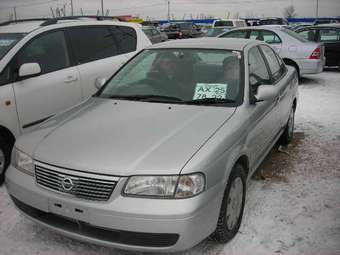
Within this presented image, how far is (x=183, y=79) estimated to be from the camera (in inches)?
146

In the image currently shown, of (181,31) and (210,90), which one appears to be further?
(181,31)

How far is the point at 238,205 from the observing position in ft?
10.5

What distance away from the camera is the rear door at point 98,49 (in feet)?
17.8

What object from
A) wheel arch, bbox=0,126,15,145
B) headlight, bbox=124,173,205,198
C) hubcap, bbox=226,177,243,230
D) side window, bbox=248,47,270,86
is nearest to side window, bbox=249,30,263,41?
side window, bbox=248,47,270,86

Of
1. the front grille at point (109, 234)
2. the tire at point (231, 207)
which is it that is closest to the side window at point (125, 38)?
the tire at point (231, 207)

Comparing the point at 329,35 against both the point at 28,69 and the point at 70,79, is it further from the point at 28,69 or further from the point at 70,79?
the point at 28,69

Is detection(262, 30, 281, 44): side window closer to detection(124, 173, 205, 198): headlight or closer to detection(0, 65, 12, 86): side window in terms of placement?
detection(0, 65, 12, 86): side window

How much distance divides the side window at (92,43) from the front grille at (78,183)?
298 centimetres

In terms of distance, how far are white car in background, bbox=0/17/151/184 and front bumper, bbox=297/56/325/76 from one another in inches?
223

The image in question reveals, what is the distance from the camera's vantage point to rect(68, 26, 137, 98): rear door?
543 cm

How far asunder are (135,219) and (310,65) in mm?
8871

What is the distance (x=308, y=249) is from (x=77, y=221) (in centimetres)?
175

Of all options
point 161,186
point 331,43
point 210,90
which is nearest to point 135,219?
point 161,186

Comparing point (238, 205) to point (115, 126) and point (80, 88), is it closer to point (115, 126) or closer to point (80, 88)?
point (115, 126)
